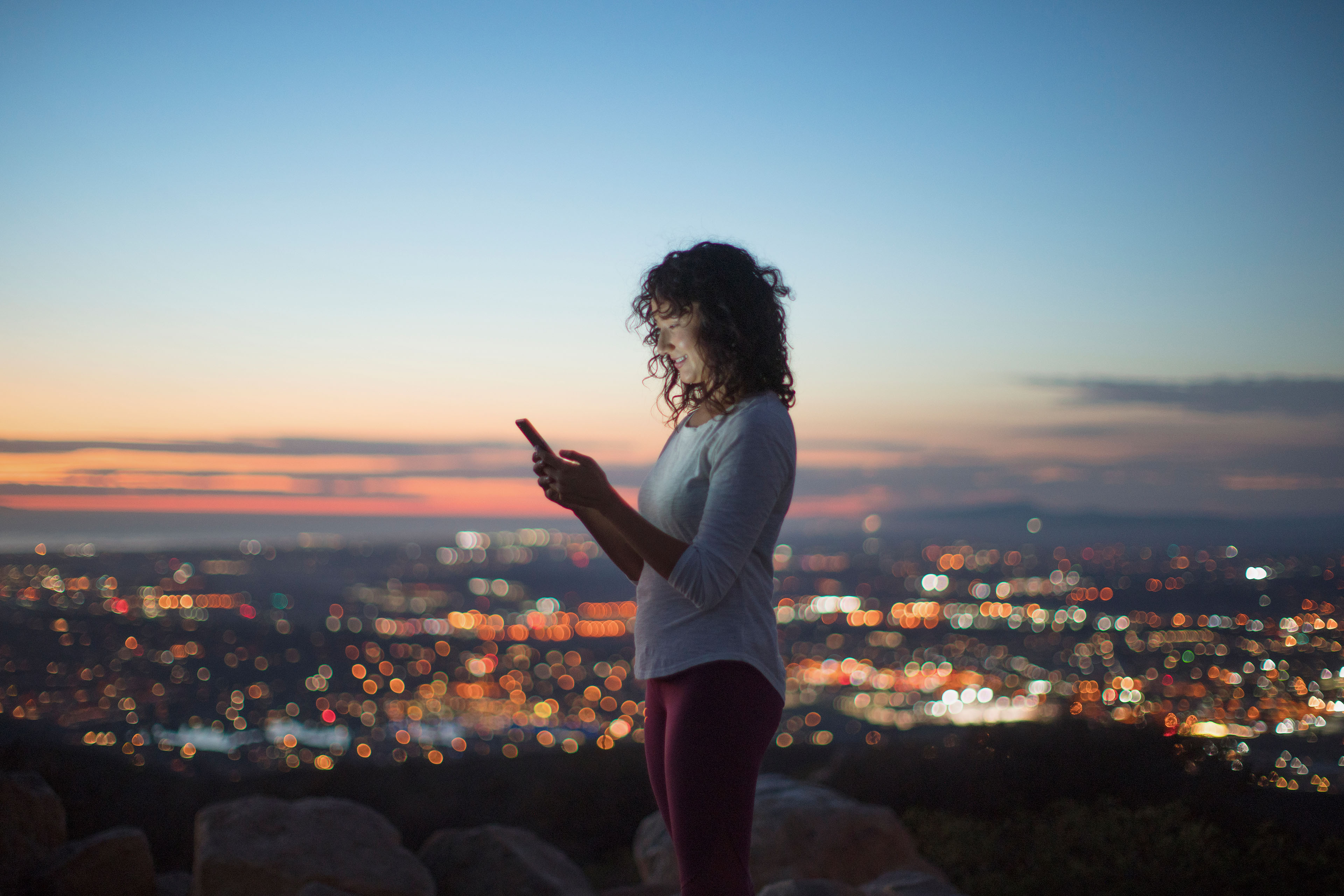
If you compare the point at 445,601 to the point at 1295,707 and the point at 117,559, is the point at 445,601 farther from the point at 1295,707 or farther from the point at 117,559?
the point at 1295,707

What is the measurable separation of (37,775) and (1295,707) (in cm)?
860

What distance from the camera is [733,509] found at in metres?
1.78

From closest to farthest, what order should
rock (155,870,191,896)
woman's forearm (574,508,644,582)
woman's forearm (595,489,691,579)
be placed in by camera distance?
woman's forearm (595,489,691,579) → woman's forearm (574,508,644,582) → rock (155,870,191,896)

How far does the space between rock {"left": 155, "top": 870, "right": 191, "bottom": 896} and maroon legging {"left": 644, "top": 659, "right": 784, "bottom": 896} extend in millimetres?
4048

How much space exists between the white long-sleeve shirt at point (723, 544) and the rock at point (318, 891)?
2.85m

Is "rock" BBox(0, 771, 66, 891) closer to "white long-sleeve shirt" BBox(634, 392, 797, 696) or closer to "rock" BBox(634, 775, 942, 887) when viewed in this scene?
"rock" BBox(634, 775, 942, 887)

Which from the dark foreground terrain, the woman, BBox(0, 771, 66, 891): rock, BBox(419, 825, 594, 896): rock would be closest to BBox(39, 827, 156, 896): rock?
BBox(0, 771, 66, 891): rock

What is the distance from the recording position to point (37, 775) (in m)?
5.06

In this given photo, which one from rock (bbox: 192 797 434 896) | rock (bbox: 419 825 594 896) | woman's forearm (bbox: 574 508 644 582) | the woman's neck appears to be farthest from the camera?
rock (bbox: 419 825 594 896)

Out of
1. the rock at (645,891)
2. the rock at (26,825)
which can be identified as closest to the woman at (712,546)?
the rock at (645,891)

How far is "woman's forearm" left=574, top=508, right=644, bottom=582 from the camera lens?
6.93 ft

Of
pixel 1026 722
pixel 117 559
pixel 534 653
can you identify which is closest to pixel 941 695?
pixel 1026 722

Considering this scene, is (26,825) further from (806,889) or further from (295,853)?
(806,889)

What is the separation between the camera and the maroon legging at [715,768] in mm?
1787
